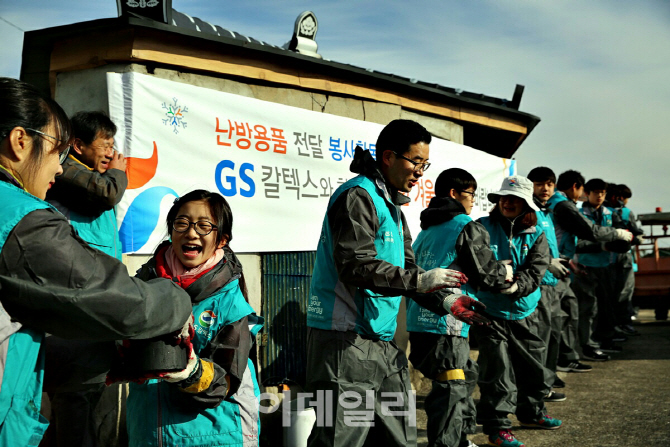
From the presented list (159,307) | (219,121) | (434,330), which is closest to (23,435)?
(159,307)

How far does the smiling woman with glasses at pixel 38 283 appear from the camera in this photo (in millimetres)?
1538

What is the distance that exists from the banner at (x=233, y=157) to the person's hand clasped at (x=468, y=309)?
243 centimetres

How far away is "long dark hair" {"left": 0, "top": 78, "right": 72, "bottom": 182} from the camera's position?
5.51ft

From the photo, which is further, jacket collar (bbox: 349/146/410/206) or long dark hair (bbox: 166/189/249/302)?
jacket collar (bbox: 349/146/410/206)

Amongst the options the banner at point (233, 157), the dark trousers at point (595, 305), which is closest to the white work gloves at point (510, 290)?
the banner at point (233, 157)

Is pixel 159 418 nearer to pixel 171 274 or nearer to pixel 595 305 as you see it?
pixel 171 274

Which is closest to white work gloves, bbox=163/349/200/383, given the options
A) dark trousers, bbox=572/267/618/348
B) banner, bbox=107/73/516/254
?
banner, bbox=107/73/516/254

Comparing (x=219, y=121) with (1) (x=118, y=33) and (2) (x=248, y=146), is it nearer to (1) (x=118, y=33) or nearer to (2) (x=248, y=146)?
(2) (x=248, y=146)

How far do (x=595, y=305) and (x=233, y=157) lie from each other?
6132 millimetres

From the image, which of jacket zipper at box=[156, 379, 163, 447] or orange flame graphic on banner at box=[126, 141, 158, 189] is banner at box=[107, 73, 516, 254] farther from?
jacket zipper at box=[156, 379, 163, 447]

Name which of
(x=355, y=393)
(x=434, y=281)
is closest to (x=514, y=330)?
(x=434, y=281)

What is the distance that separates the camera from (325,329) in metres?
3.21

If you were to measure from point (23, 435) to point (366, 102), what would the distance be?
Result: 18.5 feet

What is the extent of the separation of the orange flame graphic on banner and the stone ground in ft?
10.4
